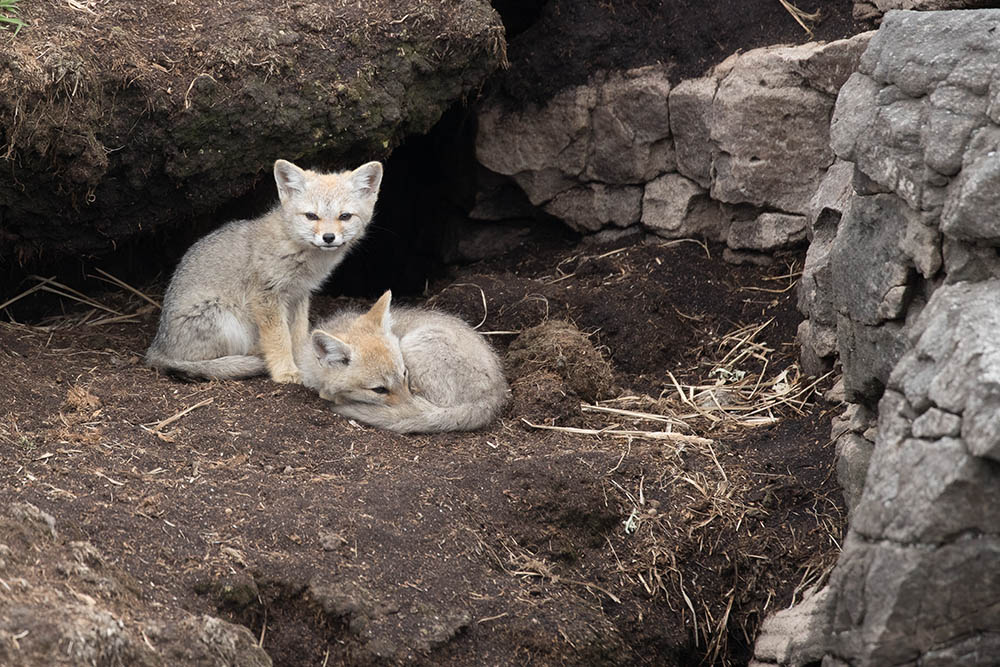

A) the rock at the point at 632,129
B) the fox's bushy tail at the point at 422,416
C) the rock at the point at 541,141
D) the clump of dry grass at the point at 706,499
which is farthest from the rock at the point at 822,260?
the rock at the point at 541,141

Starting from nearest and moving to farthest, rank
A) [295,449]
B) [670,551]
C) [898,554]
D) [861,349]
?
[898,554], [861,349], [670,551], [295,449]

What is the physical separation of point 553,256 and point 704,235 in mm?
1232

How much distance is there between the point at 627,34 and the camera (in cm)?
811

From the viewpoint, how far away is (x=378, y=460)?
583cm

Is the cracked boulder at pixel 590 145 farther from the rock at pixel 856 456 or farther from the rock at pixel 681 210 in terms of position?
the rock at pixel 856 456

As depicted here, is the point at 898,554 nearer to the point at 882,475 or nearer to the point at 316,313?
the point at 882,475

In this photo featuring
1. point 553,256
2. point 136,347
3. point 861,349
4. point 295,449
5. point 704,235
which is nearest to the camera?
point 861,349

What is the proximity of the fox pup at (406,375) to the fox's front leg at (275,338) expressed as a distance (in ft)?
0.40

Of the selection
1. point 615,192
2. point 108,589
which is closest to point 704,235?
point 615,192

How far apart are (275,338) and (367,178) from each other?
1.17 m

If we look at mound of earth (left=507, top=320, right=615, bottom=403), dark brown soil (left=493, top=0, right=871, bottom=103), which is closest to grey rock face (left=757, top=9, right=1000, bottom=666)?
mound of earth (left=507, top=320, right=615, bottom=403)

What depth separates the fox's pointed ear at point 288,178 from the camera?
6.68 meters

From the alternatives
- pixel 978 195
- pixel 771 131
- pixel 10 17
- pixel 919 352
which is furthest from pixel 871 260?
pixel 10 17

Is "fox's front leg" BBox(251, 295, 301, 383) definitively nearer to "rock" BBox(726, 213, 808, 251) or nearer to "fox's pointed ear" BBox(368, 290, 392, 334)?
"fox's pointed ear" BBox(368, 290, 392, 334)
